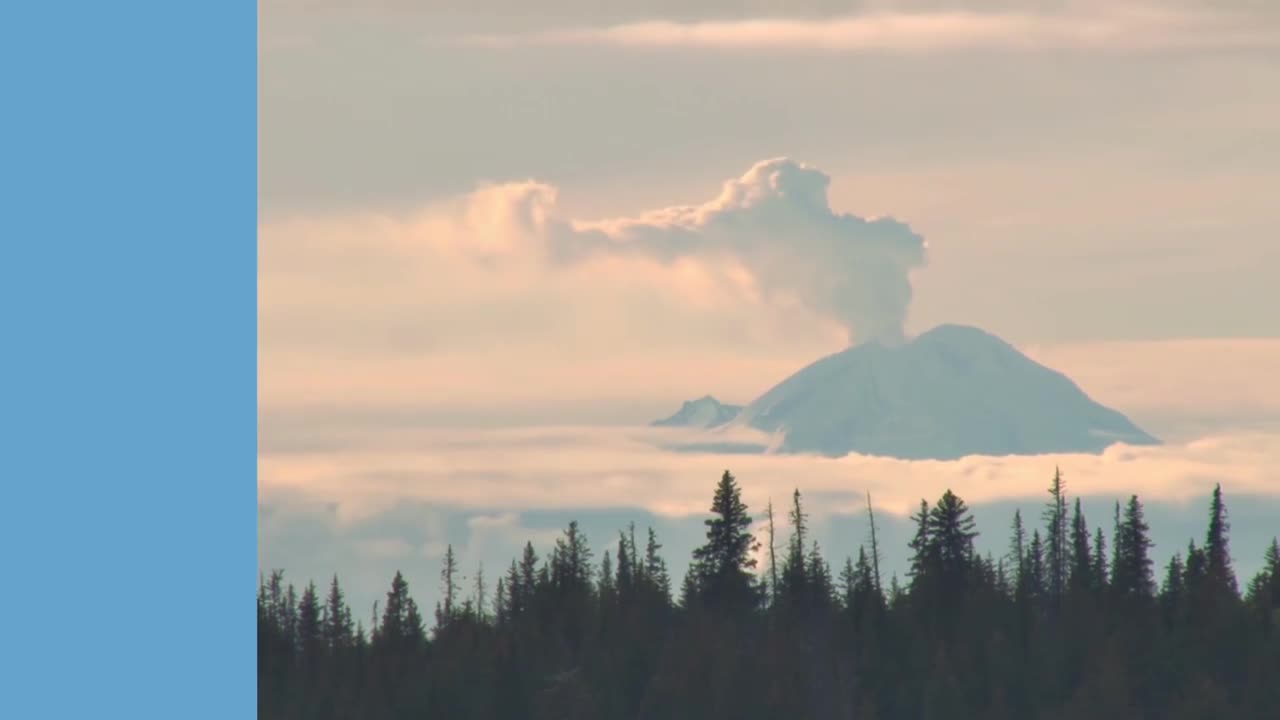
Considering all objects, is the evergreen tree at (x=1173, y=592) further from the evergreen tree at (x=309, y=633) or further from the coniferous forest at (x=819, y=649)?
the evergreen tree at (x=309, y=633)

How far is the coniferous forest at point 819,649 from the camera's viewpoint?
154375 mm

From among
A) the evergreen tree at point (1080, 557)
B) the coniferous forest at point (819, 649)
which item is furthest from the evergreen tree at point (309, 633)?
the evergreen tree at point (1080, 557)

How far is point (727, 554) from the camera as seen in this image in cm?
18325

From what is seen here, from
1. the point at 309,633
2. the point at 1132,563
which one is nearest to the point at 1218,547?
the point at 1132,563

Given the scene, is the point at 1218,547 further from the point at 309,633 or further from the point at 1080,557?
the point at 309,633

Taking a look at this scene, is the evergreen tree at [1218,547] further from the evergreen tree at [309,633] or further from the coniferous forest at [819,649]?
the evergreen tree at [309,633]

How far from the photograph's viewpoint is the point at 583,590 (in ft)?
588

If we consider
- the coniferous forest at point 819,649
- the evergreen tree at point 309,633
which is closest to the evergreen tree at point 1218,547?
the coniferous forest at point 819,649

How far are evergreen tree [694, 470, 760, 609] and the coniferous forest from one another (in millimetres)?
155

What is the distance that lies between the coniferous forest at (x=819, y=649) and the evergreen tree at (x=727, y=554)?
15 centimetres

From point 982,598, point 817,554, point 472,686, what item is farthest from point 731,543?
point 472,686

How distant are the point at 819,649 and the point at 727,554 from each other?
1904cm

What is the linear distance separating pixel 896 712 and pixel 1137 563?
31403mm

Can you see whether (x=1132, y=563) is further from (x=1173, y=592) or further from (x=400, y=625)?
(x=400, y=625)
